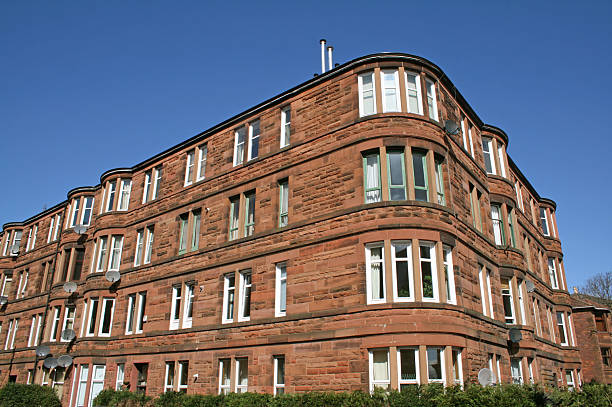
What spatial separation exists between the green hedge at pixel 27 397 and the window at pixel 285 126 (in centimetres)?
1842

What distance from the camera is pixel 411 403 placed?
13.2 meters

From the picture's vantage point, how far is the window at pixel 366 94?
62.5 ft

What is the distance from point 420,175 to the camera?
58.7 ft

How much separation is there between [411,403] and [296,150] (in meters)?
11.0

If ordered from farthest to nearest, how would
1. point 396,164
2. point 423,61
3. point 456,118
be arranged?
point 456,118
point 423,61
point 396,164

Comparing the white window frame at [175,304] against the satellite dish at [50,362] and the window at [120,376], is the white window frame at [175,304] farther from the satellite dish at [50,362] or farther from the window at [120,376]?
the satellite dish at [50,362]

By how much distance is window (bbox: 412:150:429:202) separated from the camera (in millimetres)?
17594

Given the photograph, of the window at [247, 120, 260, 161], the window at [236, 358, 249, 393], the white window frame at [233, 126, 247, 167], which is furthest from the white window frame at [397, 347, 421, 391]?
the white window frame at [233, 126, 247, 167]

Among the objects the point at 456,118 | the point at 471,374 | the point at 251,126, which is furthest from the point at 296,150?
the point at 471,374

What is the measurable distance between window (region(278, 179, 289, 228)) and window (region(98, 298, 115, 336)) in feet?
39.6

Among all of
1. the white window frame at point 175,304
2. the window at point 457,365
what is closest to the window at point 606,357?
the window at point 457,365

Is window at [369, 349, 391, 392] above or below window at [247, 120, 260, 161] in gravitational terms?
below

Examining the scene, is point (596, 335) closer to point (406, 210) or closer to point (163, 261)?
point (406, 210)

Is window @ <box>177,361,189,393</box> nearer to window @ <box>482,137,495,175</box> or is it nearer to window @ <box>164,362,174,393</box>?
window @ <box>164,362,174,393</box>
